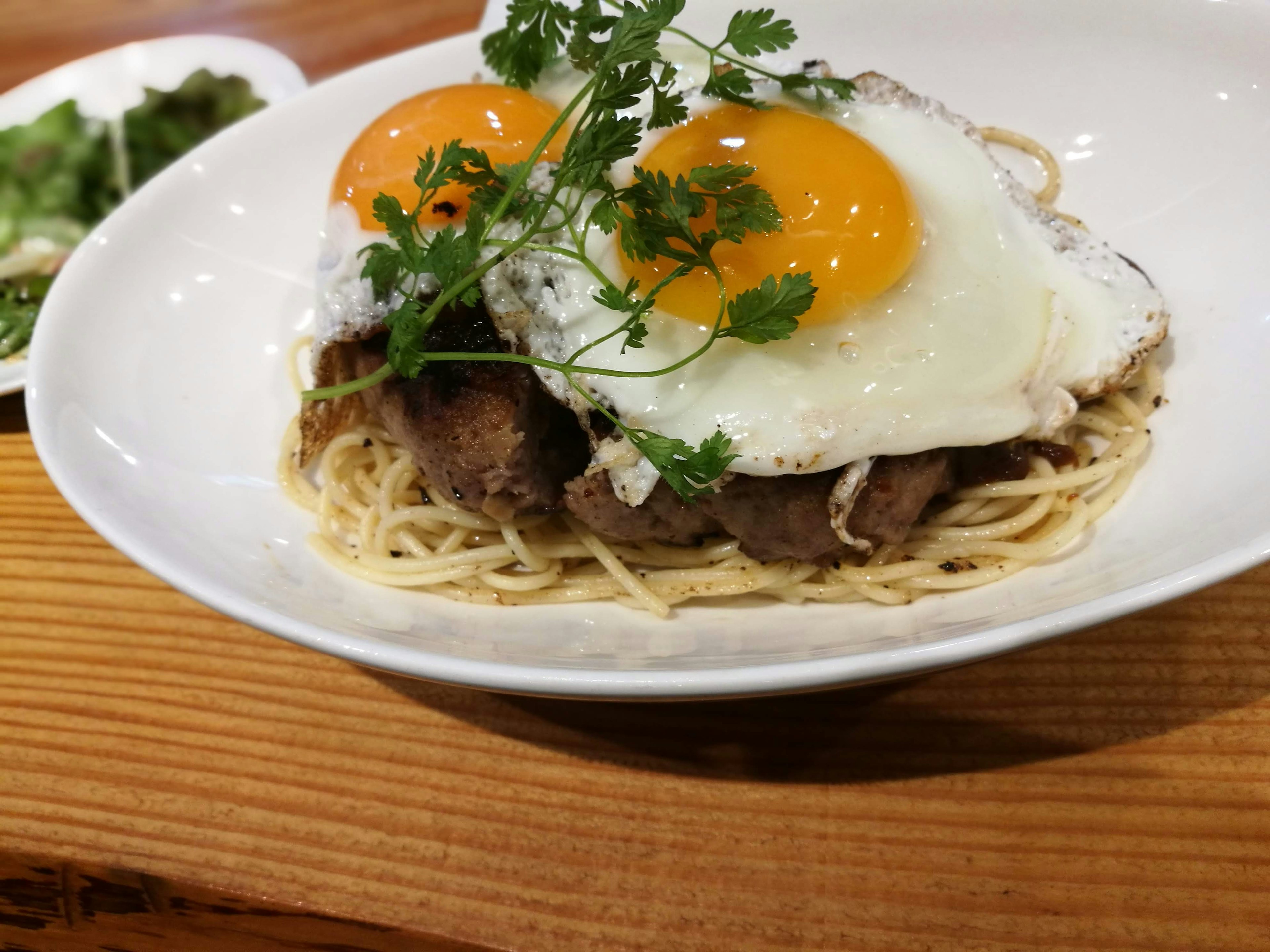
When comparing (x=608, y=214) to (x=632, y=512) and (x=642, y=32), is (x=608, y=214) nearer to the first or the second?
(x=642, y=32)

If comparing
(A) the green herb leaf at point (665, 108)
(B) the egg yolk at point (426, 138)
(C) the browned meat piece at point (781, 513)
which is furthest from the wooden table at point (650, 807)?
(A) the green herb leaf at point (665, 108)

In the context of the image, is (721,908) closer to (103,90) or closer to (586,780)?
(586,780)

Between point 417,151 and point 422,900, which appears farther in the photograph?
point 417,151

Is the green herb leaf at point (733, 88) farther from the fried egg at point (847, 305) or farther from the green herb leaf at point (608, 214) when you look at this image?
→ the green herb leaf at point (608, 214)

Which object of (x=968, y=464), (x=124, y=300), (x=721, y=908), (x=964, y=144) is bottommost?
(x=721, y=908)

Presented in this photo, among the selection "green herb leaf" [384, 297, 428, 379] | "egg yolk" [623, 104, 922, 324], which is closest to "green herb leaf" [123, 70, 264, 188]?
"green herb leaf" [384, 297, 428, 379]

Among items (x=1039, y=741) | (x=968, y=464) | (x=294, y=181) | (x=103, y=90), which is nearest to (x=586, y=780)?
(x=1039, y=741)

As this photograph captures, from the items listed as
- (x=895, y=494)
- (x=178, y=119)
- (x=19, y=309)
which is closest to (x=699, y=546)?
(x=895, y=494)
